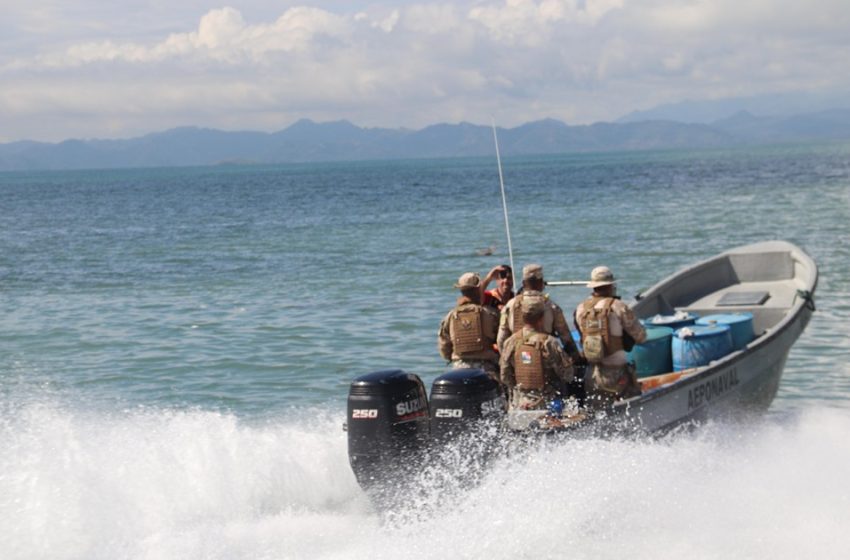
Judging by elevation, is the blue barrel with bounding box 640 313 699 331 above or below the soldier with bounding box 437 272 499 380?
below

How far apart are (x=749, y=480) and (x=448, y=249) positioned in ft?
77.9

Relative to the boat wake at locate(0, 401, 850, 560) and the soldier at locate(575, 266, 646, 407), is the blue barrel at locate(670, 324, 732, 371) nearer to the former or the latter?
the boat wake at locate(0, 401, 850, 560)

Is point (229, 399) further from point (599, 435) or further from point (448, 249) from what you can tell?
point (448, 249)

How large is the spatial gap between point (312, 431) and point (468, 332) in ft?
9.21

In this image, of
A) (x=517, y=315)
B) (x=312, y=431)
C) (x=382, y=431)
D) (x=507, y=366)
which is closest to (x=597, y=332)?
(x=517, y=315)

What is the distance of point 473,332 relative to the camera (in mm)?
9500

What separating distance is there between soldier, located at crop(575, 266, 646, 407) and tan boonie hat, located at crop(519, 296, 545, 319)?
2.07ft

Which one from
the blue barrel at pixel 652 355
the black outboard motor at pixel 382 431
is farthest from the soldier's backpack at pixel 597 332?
the blue barrel at pixel 652 355

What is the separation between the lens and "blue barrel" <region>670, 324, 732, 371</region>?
11.1 meters

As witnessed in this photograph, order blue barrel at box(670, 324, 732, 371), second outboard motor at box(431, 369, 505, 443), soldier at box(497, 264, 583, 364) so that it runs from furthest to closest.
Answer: blue barrel at box(670, 324, 732, 371) < soldier at box(497, 264, 583, 364) < second outboard motor at box(431, 369, 505, 443)

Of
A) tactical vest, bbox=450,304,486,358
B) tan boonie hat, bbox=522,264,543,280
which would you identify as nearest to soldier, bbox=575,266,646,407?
tan boonie hat, bbox=522,264,543,280

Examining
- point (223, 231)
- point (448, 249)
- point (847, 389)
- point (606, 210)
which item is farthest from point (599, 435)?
point (606, 210)

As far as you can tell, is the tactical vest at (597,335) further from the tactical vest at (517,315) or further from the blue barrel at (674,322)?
the blue barrel at (674,322)

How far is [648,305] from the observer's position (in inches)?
532
